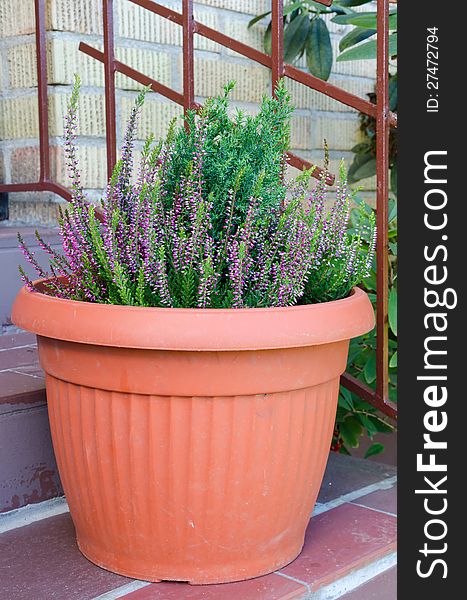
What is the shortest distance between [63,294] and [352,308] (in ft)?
1.54

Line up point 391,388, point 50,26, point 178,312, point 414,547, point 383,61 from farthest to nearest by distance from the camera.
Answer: point 50,26 → point 391,388 → point 383,61 → point 414,547 → point 178,312

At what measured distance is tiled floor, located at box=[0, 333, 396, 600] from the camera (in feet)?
3.97

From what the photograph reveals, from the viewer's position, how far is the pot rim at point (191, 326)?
1099 mm

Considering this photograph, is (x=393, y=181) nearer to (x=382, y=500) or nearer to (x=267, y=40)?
(x=267, y=40)

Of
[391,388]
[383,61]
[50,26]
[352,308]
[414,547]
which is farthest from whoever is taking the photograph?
[50,26]

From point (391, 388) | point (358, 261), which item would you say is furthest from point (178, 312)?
point (391, 388)

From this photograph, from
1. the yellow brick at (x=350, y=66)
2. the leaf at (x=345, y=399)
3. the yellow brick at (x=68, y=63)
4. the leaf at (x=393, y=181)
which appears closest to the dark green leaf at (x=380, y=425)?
the leaf at (x=345, y=399)

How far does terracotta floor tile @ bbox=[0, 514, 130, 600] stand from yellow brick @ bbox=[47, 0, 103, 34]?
1317 mm

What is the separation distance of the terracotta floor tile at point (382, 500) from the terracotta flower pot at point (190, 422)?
29 cm

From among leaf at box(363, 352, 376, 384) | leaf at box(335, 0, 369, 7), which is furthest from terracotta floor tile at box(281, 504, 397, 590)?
leaf at box(335, 0, 369, 7)

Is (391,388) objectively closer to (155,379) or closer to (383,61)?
(383,61)

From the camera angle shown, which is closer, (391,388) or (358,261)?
(358,261)

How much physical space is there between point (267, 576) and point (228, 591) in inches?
3.2

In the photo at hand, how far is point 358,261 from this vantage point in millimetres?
1374
